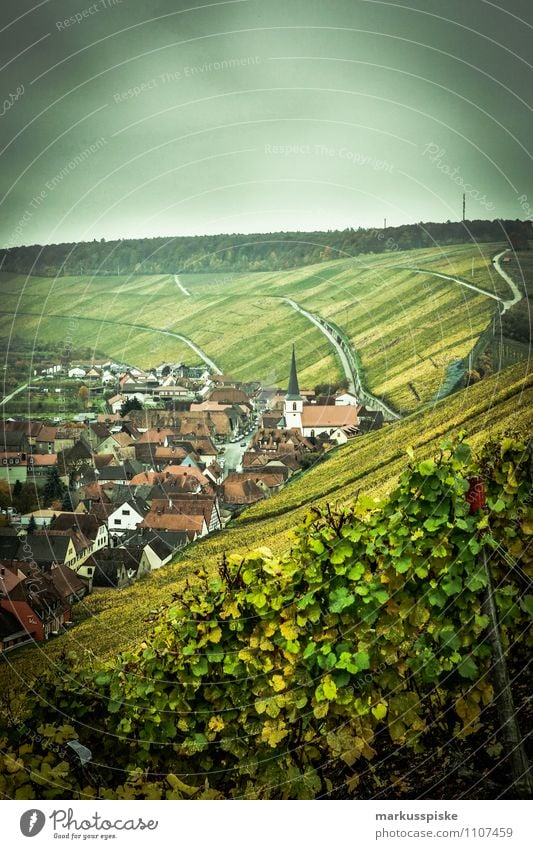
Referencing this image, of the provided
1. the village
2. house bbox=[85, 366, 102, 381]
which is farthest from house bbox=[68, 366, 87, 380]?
house bbox=[85, 366, 102, 381]

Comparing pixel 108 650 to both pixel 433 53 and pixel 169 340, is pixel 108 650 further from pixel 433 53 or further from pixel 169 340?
pixel 433 53

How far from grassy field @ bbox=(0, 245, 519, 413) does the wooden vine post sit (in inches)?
142

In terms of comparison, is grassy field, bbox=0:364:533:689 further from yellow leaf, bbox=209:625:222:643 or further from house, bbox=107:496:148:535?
yellow leaf, bbox=209:625:222:643

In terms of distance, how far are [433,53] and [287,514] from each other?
4484 mm

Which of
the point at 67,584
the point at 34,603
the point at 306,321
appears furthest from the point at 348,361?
the point at 34,603

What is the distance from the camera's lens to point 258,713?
16.0 ft

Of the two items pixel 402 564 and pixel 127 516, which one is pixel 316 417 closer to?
pixel 127 516

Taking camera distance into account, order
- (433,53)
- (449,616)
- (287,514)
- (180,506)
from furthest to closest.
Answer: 1. (287,514)
2. (180,506)
3. (433,53)
4. (449,616)

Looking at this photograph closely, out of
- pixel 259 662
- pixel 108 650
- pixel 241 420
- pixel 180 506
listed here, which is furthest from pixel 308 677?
pixel 241 420

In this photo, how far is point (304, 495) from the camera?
29.3ft

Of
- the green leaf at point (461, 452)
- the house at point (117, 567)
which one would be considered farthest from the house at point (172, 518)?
the green leaf at point (461, 452)

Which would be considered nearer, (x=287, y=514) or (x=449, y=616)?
(x=449, y=616)

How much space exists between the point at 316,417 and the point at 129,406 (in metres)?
1.86
